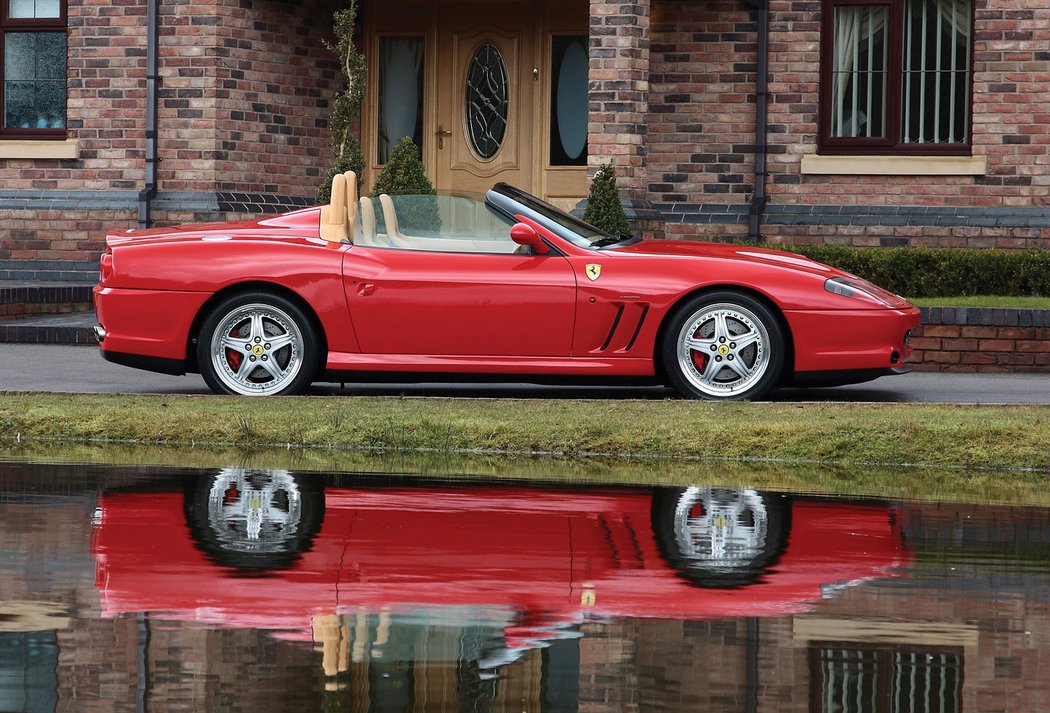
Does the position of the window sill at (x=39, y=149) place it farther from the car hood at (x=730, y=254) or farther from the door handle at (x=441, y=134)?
the car hood at (x=730, y=254)

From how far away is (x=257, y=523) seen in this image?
6.15 metres

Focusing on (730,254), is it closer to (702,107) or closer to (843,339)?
(843,339)

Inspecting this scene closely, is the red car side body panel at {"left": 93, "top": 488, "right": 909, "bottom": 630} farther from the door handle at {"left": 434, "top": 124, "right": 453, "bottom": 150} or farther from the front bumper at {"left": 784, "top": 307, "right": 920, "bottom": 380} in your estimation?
the door handle at {"left": 434, "top": 124, "right": 453, "bottom": 150}

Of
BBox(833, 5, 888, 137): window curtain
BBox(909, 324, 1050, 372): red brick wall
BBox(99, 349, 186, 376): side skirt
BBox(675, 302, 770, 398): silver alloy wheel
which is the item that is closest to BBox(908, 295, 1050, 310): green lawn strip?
BBox(909, 324, 1050, 372): red brick wall

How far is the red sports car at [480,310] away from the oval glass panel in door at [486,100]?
906 centimetres

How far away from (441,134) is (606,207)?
11.4 feet

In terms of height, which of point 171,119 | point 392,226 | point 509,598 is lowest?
point 509,598

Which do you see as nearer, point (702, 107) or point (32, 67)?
point (702, 107)

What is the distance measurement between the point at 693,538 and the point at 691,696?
2.08m

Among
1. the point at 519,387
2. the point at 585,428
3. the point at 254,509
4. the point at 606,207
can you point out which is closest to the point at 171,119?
the point at 606,207

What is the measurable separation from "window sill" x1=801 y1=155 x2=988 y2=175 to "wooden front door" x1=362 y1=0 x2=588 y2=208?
2561 millimetres

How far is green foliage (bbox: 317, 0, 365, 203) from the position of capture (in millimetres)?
17406

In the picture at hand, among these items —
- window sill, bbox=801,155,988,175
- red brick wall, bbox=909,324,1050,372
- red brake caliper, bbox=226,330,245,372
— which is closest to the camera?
red brake caliper, bbox=226,330,245,372

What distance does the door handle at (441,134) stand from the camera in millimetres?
19344
